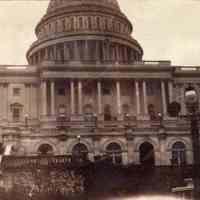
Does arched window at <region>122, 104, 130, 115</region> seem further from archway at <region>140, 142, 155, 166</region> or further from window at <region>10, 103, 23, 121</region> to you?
archway at <region>140, 142, 155, 166</region>

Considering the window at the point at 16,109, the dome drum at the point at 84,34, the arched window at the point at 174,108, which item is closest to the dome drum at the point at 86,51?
the dome drum at the point at 84,34

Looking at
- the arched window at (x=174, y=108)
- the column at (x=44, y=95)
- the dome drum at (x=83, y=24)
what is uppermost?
the dome drum at (x=83, y=24)

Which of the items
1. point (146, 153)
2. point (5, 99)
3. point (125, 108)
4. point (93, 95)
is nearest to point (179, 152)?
point (146, 153)

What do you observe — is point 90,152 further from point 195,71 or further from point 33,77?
point 195,71

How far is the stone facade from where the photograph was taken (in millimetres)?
58031

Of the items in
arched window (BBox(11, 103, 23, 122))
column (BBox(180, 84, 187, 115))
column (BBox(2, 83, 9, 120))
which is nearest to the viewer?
column (BBox(2, 83, 9, 120))

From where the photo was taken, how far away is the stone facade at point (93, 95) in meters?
58.0

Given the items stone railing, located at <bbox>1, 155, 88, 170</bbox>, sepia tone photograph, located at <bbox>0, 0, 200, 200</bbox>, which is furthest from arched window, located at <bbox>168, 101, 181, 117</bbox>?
stone railing, located at <bbox>1, 155, 88, 170</bbox>

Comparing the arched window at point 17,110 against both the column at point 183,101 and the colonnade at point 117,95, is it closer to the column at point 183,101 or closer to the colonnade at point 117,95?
the colonnade at point 117,95

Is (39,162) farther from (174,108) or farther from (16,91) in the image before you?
(16,91)

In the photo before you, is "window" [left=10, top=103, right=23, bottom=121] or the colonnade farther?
"window" [left=10, top=103, right=23, bottom=121]

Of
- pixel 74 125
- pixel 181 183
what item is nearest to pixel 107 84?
pixel 74 125

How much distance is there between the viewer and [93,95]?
86.6m

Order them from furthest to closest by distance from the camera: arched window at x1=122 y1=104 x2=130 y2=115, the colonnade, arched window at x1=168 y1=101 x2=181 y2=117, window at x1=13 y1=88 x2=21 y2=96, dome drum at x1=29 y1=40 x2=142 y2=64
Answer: dome drum at x1=29 y1=40 x2=142 y2=64
window at x1=13 y1=88 x2=21 y2=96
arched window at x1=122 y1=104 x2=130 y2=115
the colonnade
arched window at x1=168 y1=101 x2=181 y2=117
